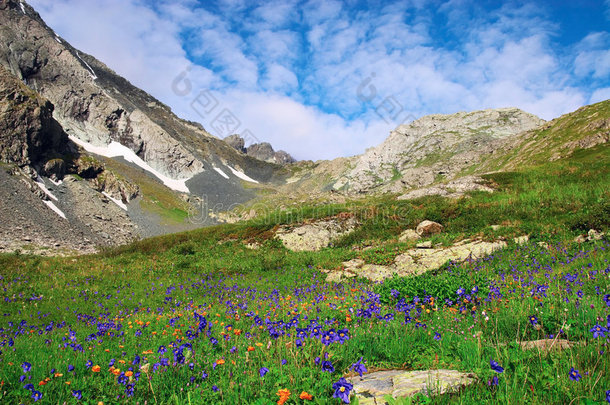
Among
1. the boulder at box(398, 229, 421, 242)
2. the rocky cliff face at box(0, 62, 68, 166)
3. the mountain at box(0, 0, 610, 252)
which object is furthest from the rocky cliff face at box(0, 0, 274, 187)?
the boulder at box(398, 229, 421, 242)

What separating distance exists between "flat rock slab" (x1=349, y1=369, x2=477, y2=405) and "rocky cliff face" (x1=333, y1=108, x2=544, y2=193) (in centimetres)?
10112

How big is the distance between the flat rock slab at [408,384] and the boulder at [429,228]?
16.5 m

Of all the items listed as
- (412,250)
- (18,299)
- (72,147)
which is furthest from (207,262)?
(72,147)

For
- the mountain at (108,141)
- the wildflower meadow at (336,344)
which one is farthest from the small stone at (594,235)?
the mountain at (108,141)

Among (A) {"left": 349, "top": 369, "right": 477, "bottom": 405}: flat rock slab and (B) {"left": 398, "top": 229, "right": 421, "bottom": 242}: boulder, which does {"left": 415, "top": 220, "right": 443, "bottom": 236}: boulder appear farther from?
(A) {"left": 349, "top": 369, "right": 477, "bottom": 405}: flat rock slab

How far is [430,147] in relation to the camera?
Result: 437 feet

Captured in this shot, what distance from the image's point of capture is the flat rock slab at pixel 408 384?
9.36 ft

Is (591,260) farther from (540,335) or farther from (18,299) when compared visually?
(18,299)

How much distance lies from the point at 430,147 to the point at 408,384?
143 m

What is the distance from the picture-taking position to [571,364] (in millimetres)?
3061

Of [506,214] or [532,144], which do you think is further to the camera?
[532,144]

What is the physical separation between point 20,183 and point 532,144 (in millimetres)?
102632

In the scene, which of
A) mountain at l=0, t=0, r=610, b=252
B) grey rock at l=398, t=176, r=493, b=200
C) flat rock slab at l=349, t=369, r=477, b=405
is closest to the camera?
flat rock slab at l=349, t=369, r=477, b=405

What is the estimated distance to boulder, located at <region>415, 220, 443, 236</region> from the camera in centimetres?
1867
